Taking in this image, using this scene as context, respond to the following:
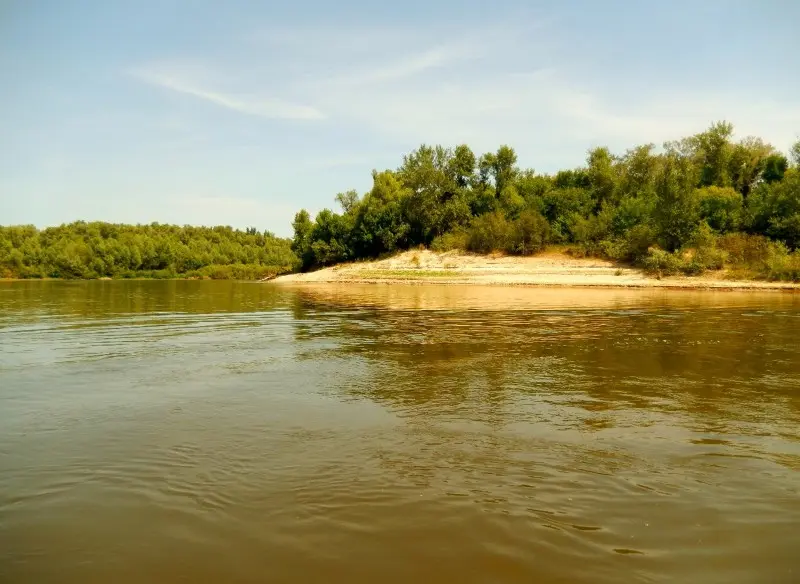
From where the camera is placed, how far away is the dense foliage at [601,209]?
47.3 metres

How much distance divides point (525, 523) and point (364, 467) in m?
1.92

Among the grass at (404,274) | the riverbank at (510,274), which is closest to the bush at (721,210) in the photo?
the riverbank at (510,274)

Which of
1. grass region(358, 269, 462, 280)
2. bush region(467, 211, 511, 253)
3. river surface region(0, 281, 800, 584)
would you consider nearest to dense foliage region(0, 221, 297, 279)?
grass region(358, 269, 462, 280)

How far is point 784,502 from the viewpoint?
15.6ft

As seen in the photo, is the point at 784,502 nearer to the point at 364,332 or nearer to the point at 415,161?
the point at 364,332

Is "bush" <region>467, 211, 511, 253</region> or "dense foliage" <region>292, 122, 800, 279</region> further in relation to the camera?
"bush" <region>467, 211, 511, 253</region>

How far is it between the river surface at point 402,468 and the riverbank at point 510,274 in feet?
109

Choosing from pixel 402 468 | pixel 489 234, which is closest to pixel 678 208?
pixel 489 234

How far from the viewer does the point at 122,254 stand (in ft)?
409

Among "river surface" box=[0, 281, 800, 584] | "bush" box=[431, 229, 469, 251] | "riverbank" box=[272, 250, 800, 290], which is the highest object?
"bush" box=[431, 229, 469, 251]

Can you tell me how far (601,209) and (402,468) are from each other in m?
65.6

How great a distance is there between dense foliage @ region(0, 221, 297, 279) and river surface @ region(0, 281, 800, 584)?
276 ft

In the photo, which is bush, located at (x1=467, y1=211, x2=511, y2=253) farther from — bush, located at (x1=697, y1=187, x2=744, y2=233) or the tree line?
bush, located at (x1=697, y1=187, x2=744, y2=233)

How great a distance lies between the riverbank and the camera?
4344 cm
